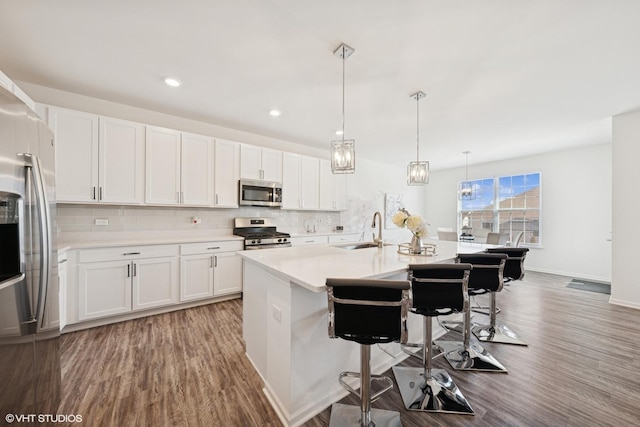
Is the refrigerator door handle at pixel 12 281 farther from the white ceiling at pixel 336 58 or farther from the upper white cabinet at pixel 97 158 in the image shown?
the upper white cabinet at pixel 97 158

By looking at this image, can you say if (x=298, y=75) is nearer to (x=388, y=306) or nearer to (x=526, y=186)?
(x=388, y=306)

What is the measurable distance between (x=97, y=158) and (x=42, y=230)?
2128 millimetres

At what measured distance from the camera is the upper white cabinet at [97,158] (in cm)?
273

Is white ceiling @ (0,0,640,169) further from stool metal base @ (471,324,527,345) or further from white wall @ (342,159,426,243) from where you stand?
stool metal base @ (471,324,527,345)

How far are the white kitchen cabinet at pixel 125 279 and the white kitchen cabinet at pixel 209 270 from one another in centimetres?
12

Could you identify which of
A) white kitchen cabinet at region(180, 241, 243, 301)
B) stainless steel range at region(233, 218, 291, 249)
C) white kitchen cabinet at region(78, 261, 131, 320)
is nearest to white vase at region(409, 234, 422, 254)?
stainless steel range at region(233, 218, 291, 249)

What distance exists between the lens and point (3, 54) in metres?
2.22

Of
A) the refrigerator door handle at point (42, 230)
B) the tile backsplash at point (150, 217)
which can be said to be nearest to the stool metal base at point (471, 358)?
the refrigerator door handle at point (42, 230)

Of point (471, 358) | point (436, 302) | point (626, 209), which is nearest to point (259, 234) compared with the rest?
point (436, 302)

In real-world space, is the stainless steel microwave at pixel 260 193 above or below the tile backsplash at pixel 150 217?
above

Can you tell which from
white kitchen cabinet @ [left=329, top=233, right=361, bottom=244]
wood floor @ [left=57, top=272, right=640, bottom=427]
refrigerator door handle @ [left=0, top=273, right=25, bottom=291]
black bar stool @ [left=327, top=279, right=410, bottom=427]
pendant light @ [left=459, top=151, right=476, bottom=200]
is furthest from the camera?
pendant light @ [left=459, top=151, right=476, bottom=200]

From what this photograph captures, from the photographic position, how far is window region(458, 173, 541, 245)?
582 cm

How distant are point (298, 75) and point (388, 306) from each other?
2.41 m

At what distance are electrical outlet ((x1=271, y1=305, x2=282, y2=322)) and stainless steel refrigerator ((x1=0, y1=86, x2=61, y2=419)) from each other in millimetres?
1214
